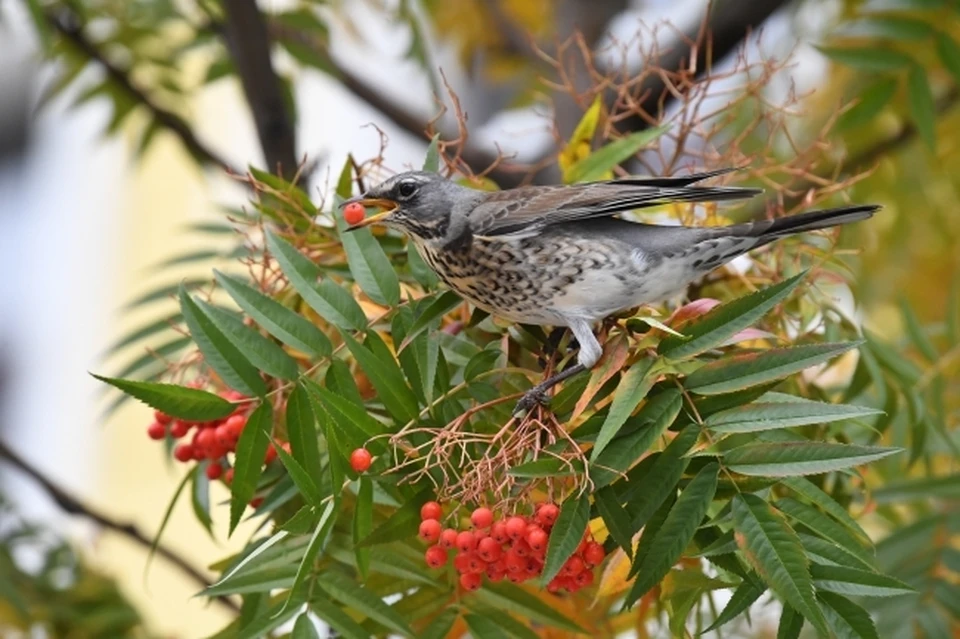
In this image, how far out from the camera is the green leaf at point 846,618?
0.97 m

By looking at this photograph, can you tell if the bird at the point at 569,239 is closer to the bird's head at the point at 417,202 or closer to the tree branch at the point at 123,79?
the bird's head at the point at 417,202

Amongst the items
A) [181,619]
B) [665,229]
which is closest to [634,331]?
[665,229]

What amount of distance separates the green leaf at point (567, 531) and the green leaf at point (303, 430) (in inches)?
9.0

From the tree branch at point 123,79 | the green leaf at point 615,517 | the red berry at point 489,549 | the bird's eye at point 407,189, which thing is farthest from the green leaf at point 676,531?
the tree branch at point 123,79

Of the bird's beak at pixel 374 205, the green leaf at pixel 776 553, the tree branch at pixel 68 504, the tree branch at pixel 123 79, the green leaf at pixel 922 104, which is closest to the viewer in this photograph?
the green leaf at pixel 776 553

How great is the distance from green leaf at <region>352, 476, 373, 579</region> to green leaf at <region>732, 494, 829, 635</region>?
299 mm

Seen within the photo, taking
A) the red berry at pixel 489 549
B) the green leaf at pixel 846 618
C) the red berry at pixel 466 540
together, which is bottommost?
the green leaf at pixel 846 618

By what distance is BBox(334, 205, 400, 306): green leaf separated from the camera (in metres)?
1.19

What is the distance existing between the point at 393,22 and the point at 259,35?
0.33m

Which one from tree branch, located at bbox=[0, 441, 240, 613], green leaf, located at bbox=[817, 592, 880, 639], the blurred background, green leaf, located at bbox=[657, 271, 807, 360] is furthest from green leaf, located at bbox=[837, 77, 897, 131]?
tree branch, located at bbox=[0, 441, 240, 613]

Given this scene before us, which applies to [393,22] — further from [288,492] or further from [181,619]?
[181,619]

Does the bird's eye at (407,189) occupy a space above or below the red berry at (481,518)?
above

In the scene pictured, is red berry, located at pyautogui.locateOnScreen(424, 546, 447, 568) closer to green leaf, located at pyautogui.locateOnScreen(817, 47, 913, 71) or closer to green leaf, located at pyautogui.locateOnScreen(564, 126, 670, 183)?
green leaf, located at pyautogui.locateOnScreen(564, 126, 670, 183)

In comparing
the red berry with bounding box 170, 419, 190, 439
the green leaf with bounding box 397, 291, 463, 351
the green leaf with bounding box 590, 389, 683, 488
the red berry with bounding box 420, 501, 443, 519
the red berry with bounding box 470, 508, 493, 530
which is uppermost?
the green leaf with bounding box 397, 291, 463, 351
